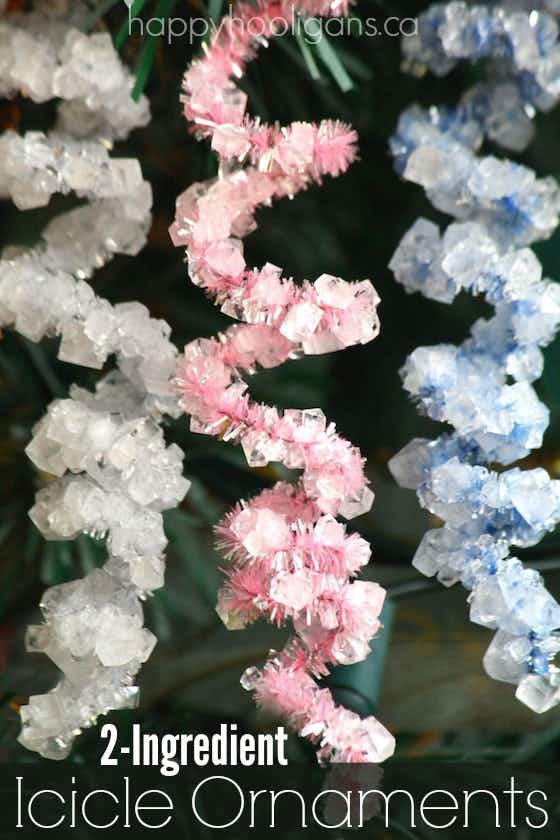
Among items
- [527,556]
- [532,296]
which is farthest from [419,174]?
[527,556]

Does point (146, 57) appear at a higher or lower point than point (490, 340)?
higher

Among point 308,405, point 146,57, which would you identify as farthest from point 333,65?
point 308,405

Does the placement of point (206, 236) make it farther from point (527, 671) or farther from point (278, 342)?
point (527, 671)

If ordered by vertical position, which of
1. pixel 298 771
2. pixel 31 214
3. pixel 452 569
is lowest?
pixel 298 771

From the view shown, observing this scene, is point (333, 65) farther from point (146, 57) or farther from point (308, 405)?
point (308, 405)

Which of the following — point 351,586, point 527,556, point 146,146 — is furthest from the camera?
point 146,146
